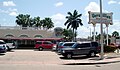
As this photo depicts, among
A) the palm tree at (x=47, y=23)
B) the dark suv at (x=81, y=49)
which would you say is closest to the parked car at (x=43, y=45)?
the dark suv at (x=81, y=49)

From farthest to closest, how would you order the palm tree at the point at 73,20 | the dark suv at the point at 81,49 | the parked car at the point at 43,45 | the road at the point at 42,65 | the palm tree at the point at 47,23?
the palm tree at the point at 47,23, the palm tree at the point at 73,20, the parked car at the point at 43,45, the dark suv at the point at 81,49, the road at the point at 42,65

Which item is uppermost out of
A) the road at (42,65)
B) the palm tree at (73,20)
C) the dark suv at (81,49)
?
the palm tree at (73,20)

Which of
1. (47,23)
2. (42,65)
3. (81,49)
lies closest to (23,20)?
(47,23)

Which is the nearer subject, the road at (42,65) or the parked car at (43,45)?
the road at (42,65)

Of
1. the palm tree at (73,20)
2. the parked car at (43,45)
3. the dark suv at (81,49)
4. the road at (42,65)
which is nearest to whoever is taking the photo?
the road at (42,65)

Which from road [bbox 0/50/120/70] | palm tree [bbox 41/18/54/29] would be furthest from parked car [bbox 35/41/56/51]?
palm tree [bbox 41/18/54/29]

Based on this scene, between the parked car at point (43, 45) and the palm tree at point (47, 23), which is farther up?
the palm tree at point (47, 23)

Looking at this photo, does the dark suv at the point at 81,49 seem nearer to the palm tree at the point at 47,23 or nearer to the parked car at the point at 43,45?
the parked car at the point at 43,45

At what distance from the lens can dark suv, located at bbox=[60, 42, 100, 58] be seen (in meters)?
32.1

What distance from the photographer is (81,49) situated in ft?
108

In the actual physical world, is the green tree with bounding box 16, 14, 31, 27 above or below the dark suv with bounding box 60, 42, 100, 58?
above

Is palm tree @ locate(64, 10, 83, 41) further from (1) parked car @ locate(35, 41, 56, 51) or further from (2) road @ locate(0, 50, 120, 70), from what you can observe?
(2) road @ locate(0, 50, 120, 70)

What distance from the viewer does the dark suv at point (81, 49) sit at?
32.1m

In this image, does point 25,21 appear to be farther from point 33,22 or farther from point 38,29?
point 38,29
